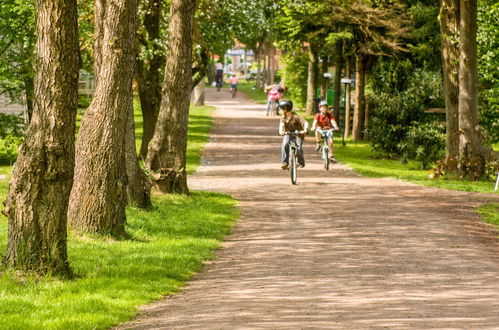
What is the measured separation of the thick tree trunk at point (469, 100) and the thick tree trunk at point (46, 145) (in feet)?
54.5

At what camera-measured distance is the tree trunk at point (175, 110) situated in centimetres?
2075

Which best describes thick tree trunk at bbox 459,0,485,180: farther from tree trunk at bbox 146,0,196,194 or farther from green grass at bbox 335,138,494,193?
tree trunk at bbox 146,0,196,194

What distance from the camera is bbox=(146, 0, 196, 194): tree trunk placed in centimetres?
2075

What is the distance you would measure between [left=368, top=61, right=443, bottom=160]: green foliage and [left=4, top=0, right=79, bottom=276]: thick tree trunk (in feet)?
69.7

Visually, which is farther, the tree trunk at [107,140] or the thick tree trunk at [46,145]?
the tree trunk at [107,140]

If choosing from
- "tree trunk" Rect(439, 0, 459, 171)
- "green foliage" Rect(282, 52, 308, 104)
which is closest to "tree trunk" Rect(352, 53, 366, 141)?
"tree trunk" Rect(439, 0, 459, 171)

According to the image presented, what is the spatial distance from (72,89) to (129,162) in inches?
287

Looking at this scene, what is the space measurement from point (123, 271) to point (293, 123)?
1195 cm

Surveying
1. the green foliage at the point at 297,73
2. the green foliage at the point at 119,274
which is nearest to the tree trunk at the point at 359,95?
the green foliage at the point at 297,73

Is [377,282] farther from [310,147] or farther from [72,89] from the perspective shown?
[310,147]

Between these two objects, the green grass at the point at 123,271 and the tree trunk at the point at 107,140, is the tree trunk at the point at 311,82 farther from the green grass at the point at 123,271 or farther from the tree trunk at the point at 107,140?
the tree trunk at the point at 107,140

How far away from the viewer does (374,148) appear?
33750mm

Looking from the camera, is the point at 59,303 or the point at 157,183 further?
the point at 157,183

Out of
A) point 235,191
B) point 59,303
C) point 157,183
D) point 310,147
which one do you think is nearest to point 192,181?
point 235,191
